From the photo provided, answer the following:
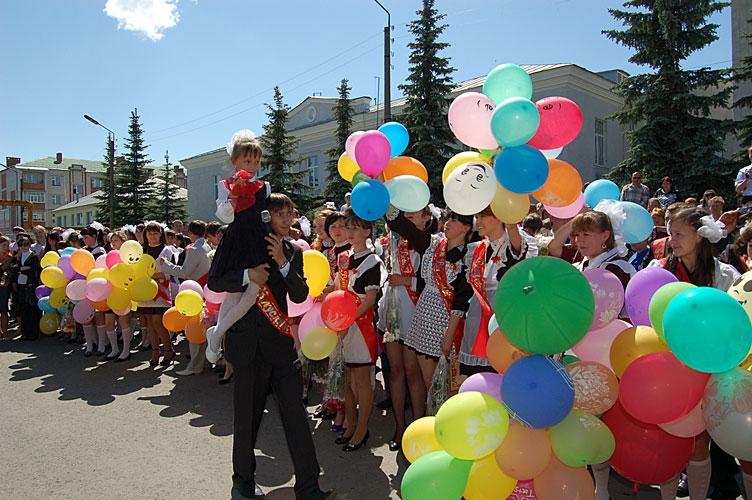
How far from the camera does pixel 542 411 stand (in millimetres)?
2471

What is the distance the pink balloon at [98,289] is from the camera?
736 centimetres

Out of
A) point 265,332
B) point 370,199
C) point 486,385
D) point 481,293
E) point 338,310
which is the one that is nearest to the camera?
point 486,385

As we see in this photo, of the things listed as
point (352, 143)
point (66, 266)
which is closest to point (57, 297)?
point (66, 266)

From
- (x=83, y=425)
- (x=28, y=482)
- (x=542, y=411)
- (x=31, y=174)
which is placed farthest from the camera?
(x=31, y=174)

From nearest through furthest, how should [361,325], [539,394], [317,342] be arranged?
[539,394], [317,342], [361,325]

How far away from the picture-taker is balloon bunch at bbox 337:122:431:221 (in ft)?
13.1

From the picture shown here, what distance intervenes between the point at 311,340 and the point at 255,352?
876 mm

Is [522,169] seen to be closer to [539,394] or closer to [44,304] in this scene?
[539,394]

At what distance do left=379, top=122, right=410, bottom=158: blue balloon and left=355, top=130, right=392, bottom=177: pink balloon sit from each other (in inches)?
7.3

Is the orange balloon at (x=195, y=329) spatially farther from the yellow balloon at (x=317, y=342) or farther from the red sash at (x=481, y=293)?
the red sash at (x=481, y=293)

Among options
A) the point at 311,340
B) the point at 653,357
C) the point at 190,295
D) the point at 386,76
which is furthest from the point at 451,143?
the point at 653,357

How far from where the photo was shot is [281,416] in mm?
3480

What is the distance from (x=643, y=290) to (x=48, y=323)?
10.2m

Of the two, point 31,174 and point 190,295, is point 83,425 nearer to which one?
point 190,295
